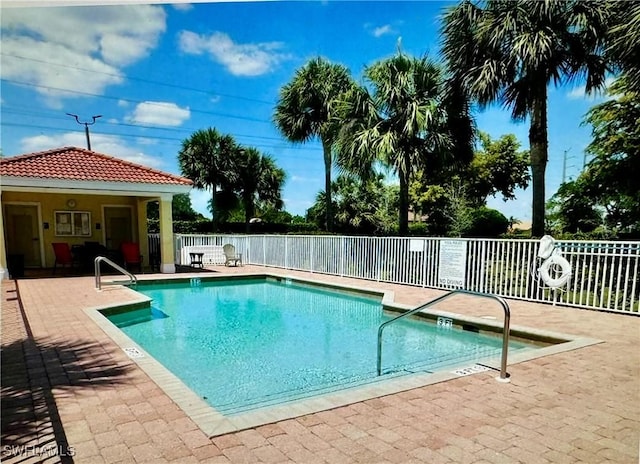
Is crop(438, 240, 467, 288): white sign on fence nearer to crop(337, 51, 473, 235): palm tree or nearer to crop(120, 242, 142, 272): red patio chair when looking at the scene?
crop(337, 51, 473, 235): palm tree

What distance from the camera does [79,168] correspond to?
44.7ft

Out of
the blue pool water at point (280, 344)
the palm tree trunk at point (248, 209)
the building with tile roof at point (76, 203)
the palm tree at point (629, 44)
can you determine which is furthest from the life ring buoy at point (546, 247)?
the palm tree trunk at point (248, 209)

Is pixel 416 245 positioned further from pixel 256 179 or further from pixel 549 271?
pixel 256 179

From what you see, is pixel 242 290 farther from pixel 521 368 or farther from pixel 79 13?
pixel 79 13

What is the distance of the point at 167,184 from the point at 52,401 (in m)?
11.6

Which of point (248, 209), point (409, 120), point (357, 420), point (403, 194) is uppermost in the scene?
point (409, 120)

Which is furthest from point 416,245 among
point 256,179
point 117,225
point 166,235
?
point 256,179

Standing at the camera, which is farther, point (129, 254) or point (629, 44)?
point (129, 254)

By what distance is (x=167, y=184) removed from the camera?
14180 millimetres

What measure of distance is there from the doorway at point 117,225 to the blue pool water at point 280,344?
7.27 metres

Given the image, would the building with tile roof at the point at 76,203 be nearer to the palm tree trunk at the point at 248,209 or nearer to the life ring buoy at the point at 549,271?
the palm tree trunk at the point at 248,209

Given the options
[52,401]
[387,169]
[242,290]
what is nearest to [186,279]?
[242,290]

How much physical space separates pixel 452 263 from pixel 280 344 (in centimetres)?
547

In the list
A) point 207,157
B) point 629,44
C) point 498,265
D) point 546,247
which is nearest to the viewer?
point 629,44
